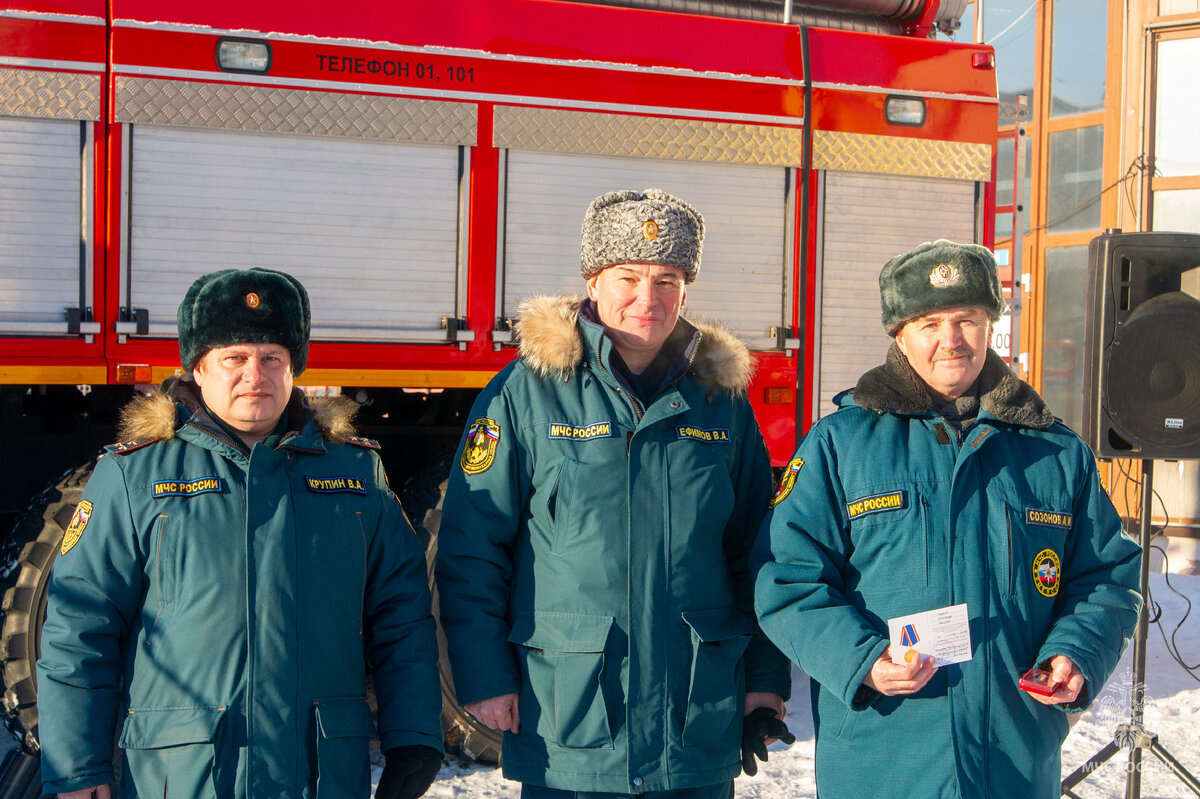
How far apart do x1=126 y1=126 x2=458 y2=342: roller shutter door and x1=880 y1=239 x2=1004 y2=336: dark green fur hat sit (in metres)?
1.99

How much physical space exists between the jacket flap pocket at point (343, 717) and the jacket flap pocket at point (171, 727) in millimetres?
177

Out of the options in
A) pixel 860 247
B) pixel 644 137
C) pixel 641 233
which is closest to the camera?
pixel 641 233

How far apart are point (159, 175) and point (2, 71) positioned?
21.3 inches

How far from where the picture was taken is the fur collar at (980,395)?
2084 millimetres

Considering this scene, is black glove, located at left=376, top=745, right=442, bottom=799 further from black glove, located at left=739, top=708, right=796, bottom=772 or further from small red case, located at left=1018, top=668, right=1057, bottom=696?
small red case, located at left=1018, top=668, right=1057, bottom=696

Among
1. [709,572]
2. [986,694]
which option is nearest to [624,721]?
[709,572]

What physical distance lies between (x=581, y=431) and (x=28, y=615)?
2.31 m

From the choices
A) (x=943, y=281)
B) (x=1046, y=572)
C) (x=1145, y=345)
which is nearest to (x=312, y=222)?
(x=943, y=281)

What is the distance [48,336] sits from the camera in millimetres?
3371

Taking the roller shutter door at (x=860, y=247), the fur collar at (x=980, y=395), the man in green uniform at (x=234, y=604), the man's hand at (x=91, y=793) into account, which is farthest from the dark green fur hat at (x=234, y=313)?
the roller shutter door at (x=860, y=247)

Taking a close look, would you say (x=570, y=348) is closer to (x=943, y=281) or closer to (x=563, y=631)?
(x=563, y=631)

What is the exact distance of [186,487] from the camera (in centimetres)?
196

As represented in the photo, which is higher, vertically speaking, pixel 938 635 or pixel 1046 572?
pixel 1046 572

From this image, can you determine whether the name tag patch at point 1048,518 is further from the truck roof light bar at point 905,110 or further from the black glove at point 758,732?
the truck roof light bar at point 905,110
